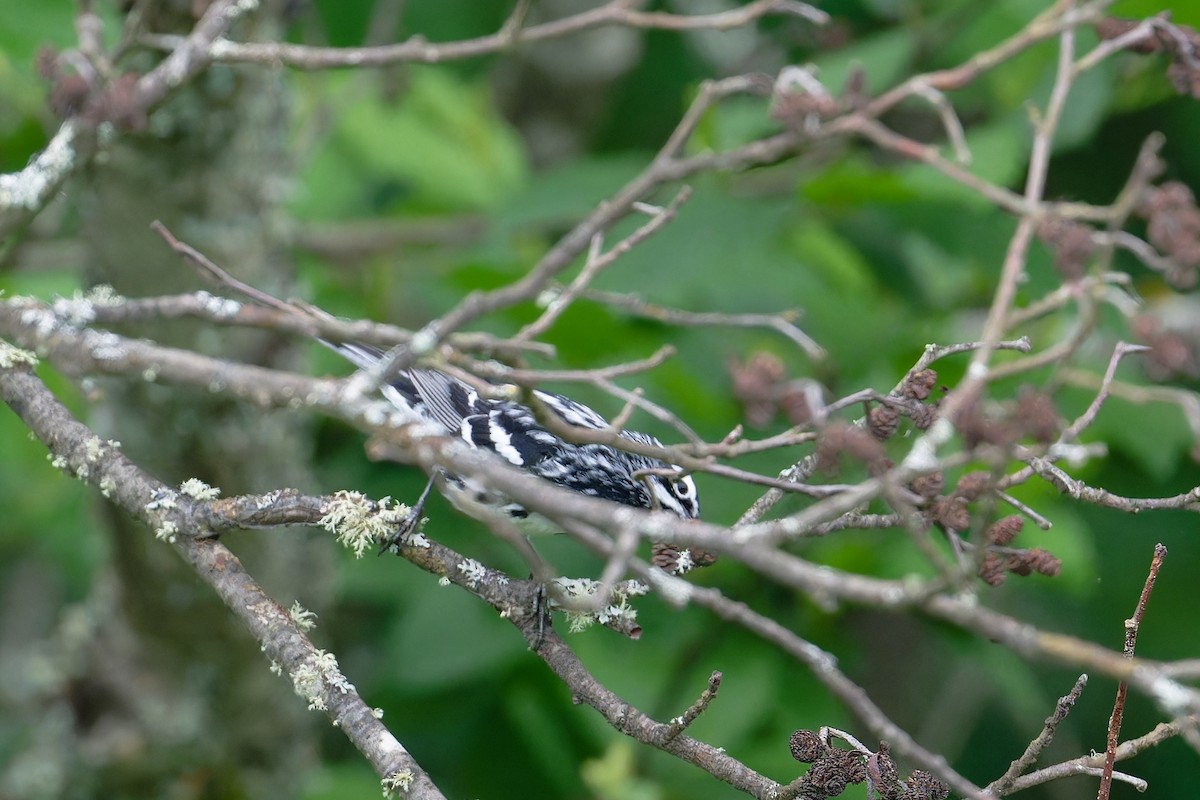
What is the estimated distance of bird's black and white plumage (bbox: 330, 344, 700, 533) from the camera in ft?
9.08

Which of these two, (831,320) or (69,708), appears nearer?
(831,320)

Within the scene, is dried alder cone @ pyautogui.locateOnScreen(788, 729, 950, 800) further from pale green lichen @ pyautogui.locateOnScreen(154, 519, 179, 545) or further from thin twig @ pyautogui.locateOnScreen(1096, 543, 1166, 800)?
pale green lichen @ pyautogui.locateOnScreen(154, 519, 179, 545)

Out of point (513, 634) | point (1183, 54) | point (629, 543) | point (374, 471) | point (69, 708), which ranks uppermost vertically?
point (1183, 54)

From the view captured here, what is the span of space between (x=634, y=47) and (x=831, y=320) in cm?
272

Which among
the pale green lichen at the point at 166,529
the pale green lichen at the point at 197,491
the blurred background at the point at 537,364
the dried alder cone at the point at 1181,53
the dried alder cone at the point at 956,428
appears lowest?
the blurred background at the point at 537,364

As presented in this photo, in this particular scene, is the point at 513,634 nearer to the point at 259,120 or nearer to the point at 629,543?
the point at 259,120

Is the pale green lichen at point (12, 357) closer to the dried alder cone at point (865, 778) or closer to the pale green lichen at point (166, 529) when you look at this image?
the pale green lichen at point (166, 529)

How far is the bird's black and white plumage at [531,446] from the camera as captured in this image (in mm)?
2768

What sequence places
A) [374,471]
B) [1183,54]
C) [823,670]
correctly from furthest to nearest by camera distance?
[374,471], [1183,54], [823,670]

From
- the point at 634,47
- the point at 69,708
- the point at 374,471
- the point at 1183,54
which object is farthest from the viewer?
the point at 634,47

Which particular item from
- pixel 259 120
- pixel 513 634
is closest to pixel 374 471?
pixel 513 634

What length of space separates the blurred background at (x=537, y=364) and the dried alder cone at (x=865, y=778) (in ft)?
4.23

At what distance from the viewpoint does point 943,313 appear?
4.52m

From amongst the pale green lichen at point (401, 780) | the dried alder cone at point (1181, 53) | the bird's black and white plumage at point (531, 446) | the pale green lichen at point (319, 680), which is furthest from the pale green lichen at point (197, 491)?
the dried alder cone at point (1181, 53)
